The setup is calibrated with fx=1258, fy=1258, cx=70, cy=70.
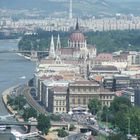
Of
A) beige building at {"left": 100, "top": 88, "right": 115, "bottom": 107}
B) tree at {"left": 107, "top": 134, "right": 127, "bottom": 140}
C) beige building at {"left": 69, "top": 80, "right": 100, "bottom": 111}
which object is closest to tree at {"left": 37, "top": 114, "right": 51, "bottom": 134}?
tree at {"left": 107, "top": 134, "right": 127, "bottom": 140}

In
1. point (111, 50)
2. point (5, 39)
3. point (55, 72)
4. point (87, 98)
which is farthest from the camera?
point (5, 39)

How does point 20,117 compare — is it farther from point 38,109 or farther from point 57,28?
point 57,28

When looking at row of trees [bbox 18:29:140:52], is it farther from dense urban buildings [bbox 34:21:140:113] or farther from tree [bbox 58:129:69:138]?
tree [bbox 58:129:69:138]

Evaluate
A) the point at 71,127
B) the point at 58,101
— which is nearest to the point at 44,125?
the point at 71,127

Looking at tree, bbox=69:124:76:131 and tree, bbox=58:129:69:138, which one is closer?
tree, bbox=58:129:69:138

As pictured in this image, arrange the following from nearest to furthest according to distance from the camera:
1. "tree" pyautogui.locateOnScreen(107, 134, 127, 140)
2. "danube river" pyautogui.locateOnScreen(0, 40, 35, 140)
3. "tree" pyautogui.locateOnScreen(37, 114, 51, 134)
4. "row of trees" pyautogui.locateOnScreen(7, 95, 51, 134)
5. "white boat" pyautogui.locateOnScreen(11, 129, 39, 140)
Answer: "tree" pyautogui.locateOnScreen(107, 134, 127, 140), "white boat" pyautogui.locateOnScreen(11, 129, 39, 140), "tree" pyautogui.locateOnScreen(37, 114, 51, 134), "row of trees" pyautogui.locateOnScreen(7, 95, 51, 134), "danube river" pyautogui.locateOnScreen(0, 40, 35, 140)

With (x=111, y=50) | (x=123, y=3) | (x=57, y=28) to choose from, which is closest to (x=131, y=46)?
(x=111, y=50)

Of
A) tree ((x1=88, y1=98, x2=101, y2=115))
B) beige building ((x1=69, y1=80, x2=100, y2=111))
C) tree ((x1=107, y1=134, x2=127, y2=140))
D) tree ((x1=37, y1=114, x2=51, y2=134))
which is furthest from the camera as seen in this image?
beige building ((x1=69, y1=80, x2=100, y2=111))
